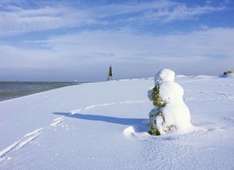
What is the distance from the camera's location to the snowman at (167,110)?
6.56 m

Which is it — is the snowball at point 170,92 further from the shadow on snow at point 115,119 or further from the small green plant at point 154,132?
the shadow on snow at point 115,119

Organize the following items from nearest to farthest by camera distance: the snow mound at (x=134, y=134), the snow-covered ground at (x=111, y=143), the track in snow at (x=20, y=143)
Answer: the snow-covered ground at (x=111, y=143), the track in snow at (x=20, y=143), the snow mound at (x=134, y=134)

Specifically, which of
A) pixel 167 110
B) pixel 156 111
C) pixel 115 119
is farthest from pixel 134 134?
pixel 115 119

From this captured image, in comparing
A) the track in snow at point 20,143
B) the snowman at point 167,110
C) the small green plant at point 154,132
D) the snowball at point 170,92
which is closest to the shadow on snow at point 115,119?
the small green plant at point 154,132

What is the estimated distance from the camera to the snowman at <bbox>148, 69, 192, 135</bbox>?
6559mm

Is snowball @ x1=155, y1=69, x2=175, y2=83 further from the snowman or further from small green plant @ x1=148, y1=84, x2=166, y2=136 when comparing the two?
small green plant @ x1=148, y1=84, x2=166, y2=136

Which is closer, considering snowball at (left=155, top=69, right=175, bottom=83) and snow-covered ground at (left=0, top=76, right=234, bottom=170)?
snow-covered ground at (left=0, top=76, right=234, bottom=170)

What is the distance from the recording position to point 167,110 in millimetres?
6676

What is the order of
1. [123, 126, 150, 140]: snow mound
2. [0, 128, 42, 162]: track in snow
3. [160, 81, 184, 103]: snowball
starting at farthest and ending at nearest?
[160, 81, 184, 103]: snowball
[123, 126, 150, 140]: snow mound
[0, 128, 42, 162]: track in snow

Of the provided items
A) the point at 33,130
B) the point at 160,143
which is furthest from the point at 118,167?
the point at 33,130

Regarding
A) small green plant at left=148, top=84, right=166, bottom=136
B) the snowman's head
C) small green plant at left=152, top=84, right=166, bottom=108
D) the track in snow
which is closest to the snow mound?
small green plant at left=148, top=84, right=166, bottom=136

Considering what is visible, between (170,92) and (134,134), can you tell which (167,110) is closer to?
(170,92)

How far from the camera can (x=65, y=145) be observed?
236 inches

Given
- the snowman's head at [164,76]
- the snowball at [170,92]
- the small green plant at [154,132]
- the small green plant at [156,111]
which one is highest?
the snowman's head at [164,76]
